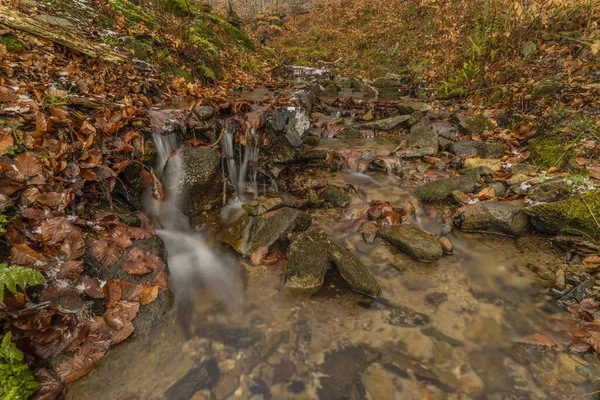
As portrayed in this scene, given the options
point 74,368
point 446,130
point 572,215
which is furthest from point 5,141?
point 446,130

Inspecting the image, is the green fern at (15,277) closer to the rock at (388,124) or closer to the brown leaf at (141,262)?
the brown leaf at (141,262)

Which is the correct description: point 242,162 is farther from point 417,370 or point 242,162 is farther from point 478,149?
point 478,149

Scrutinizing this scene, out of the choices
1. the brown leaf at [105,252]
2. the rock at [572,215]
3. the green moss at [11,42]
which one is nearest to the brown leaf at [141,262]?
Result: the brown leaf at [105,252]

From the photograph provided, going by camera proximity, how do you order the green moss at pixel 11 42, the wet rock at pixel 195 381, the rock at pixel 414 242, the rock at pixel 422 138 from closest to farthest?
the wet rock at pixel 195 381 < the rock at pixel 414 242 < the green moss at pixel 11 42 < the rock at pixel 422 138

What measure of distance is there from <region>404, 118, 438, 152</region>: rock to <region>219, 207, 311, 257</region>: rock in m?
3.82

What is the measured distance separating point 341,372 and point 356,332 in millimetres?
443

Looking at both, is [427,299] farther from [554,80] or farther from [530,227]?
[554,80]

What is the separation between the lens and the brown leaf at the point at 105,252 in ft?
9.52

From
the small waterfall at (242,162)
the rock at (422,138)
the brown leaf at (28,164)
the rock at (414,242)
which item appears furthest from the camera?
the rock at (422,138)

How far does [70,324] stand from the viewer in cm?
249

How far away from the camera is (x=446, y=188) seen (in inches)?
196

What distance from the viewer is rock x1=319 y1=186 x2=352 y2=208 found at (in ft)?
16.5

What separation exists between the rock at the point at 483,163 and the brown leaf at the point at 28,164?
21.6 ft

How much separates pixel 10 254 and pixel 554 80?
30.2 feet
